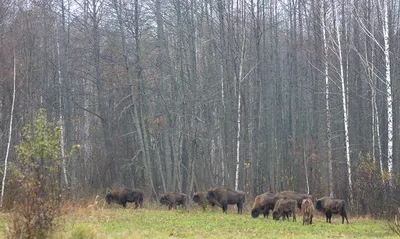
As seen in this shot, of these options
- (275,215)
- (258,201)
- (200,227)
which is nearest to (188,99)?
(258,201)

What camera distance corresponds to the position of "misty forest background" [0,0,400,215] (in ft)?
101

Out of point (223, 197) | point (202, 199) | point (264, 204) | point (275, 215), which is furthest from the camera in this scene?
point (202, 199)

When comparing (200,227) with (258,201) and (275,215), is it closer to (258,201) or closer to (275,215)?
(275,215)

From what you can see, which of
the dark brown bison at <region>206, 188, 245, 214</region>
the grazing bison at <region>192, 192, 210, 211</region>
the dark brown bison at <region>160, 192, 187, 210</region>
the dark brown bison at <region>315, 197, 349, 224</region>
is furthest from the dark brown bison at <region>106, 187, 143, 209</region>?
the dark brown bison at <region>315, 197, 349, 224</region>

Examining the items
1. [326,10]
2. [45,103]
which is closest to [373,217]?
[326,10]

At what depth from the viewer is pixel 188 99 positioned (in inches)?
1375

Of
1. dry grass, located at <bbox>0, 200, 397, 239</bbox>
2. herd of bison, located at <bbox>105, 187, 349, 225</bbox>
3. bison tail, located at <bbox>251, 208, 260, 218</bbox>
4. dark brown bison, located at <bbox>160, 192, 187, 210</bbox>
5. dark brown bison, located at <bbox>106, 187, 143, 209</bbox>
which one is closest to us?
dry grass, located at <bbox>0, 200, 397, 239</bbox>

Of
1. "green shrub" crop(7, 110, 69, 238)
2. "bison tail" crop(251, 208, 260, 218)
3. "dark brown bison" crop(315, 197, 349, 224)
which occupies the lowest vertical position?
"bison tail" crop(251, 208, 260, 218)

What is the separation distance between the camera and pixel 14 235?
39.3ft

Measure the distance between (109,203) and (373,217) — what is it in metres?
12.8

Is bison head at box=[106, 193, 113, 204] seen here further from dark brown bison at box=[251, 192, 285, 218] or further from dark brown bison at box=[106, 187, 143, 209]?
dark brown bison at box=[251, 192, 285, 218]

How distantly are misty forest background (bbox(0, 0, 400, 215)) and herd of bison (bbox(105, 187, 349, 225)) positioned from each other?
2.81 meters

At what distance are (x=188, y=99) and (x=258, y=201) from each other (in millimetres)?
11130

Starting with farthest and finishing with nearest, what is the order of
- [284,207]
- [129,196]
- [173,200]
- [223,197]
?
[129,196] < [173,200] < [223,197] < [284,207]
